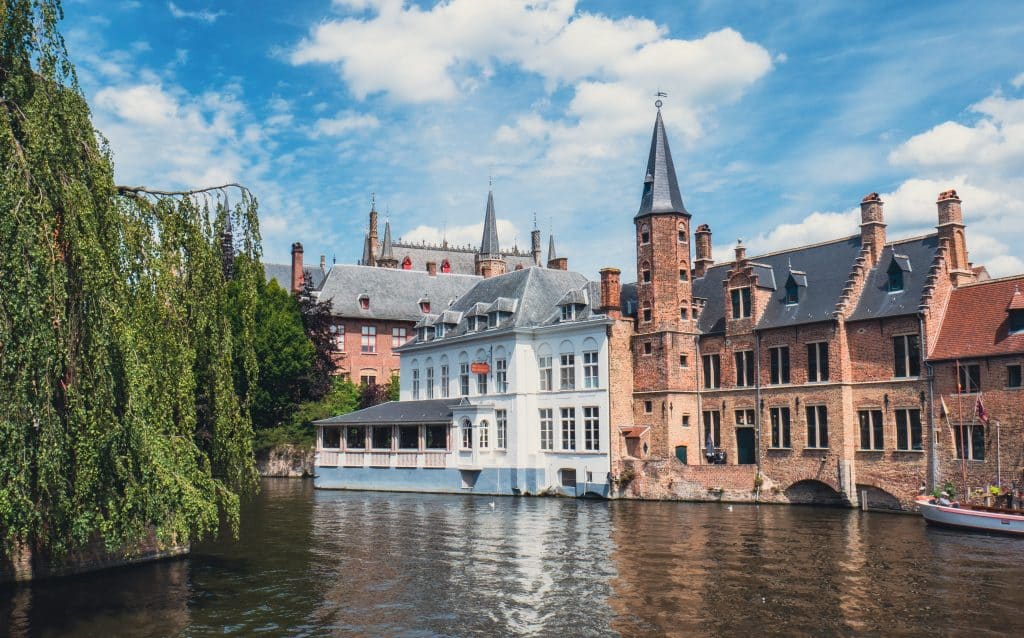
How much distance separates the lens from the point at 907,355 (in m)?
32.5

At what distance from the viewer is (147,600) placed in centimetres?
1778

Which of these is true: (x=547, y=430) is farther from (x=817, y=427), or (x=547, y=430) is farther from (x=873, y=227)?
(x=873, y=227)

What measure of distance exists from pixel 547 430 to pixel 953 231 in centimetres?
1845

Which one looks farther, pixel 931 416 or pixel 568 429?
pixel 568 429

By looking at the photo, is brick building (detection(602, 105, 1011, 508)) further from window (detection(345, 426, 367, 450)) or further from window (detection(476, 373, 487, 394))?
window (detection(345, 426, 367, 450))

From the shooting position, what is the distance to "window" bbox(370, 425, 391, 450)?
48406 mm

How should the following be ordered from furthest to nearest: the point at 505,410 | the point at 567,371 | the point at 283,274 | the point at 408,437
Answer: the point at 283,274
the point at 408,437
the point at 505,410
the point at 567,371

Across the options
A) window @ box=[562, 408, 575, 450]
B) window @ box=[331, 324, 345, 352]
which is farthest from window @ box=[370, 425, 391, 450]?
window @ box=[331, 324, 345, 352]

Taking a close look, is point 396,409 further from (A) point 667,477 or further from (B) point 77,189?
(B) point 77,189

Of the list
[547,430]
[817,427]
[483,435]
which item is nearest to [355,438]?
[483,435]

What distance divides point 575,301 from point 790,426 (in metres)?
10.8

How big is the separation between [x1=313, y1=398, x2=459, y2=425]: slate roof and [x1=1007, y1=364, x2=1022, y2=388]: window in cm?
2287

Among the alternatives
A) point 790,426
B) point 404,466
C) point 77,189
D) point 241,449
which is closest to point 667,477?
point 790,426

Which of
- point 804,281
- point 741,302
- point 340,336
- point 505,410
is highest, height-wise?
point 340,336
